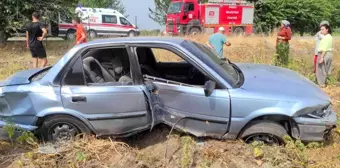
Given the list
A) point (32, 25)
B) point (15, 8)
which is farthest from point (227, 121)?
point (15, 8)

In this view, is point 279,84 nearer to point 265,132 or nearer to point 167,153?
point 265,132

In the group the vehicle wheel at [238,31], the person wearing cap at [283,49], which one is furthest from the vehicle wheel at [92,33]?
the person wearing cap at [283,49]

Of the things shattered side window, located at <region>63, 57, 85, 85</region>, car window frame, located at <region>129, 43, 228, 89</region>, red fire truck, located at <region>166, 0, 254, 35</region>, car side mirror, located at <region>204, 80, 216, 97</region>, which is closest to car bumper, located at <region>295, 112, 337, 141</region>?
car side mirror, located at <region>204, 80, 216, 97</region>

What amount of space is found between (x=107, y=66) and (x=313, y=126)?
266 cm

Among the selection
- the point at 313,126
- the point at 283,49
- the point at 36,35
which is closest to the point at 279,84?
the point at 313,126

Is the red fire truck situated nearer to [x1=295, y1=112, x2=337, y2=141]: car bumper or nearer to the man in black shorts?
the man in black shorts

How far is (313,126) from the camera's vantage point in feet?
14.1

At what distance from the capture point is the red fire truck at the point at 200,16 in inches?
987

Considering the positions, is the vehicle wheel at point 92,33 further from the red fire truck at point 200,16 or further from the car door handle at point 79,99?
the car door handle at point 79,99

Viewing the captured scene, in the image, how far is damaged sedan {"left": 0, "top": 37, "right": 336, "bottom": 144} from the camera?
14.0 ft

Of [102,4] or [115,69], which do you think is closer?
[115,69]

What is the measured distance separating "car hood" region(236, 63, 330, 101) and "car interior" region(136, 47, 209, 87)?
63 cm

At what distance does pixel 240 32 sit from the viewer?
27.1 m

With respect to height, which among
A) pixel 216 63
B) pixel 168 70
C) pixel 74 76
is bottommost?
pixel 168 70
